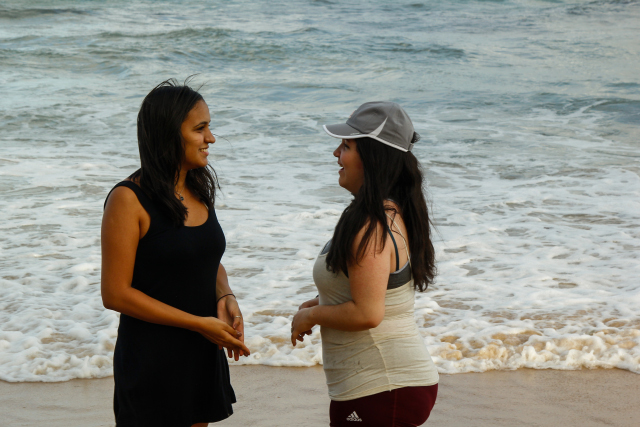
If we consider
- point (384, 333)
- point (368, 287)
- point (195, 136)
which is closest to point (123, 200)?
point (195, 136)

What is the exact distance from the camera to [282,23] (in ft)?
89.7

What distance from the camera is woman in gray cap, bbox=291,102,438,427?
6.68ft

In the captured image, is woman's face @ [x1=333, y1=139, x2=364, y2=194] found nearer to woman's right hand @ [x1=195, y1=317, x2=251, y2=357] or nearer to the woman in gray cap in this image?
the woman in gray cap

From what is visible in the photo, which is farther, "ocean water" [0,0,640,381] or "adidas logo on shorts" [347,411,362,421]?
"ocean water" [0,0,640,381]

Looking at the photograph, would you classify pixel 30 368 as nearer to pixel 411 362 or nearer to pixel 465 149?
pixel 411 362

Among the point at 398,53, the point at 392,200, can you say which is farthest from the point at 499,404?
the point at 398,53

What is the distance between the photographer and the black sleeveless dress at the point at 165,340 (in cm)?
218

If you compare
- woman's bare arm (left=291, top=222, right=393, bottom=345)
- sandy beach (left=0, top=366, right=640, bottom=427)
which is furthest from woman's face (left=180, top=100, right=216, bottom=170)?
sandy beach (left=0, top=366, right=640, bottom=427)

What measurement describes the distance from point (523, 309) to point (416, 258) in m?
3.32

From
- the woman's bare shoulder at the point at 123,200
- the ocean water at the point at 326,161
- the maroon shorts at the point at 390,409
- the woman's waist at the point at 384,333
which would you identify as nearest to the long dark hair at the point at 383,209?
the woman's waist at the point at 384,333

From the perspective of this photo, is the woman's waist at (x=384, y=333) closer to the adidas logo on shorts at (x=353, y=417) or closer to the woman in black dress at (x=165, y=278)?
the adidas logo on shorts at (x=353, y=417)

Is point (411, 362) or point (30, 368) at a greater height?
point (411, 362)

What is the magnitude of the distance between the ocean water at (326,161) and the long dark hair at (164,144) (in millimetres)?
2366

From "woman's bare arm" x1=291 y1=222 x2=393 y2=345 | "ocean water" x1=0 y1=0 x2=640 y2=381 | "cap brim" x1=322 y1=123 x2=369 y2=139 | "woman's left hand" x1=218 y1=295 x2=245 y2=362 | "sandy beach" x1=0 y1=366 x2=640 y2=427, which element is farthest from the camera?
"ocean water" x1=0 y1=0 x2=640 y2=381
